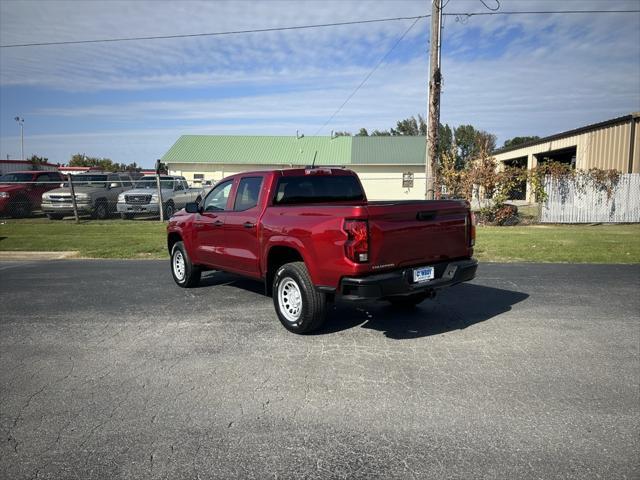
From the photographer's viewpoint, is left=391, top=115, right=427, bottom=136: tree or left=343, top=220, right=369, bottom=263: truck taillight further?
left=391, top=115, right=427, bottom=136: tree

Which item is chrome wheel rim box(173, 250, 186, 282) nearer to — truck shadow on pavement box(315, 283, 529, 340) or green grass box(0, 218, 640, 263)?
truck shadow on pavement box(315, 283, 529, 340)

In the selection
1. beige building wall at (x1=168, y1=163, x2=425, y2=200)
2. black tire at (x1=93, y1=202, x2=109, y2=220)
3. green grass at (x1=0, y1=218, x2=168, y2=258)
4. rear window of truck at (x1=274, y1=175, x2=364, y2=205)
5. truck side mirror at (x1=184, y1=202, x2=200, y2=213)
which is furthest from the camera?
beige building wall at (x1=168, y1=163, x2=425, y2=200)

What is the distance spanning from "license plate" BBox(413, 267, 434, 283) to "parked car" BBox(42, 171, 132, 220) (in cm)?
1874

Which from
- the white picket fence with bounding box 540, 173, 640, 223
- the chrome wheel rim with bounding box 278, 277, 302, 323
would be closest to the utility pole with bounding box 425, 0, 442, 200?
the white picket fence with bounding box 540, 173, 640, 223

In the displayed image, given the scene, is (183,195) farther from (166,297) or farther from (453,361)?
(453,361)

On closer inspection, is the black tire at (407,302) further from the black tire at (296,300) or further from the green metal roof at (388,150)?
the green metal roof at (388,150)

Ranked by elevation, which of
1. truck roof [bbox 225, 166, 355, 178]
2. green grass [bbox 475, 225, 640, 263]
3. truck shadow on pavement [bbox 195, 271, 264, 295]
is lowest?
truck shadow on pavement [bbox 195, 271, 264, 295]

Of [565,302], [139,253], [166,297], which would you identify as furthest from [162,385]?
[139,253]

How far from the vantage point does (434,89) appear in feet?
44.5

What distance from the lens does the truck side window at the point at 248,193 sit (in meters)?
6.49

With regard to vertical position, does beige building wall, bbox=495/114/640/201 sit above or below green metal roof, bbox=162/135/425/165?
below

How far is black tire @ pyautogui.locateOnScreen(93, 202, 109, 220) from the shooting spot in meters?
20.8

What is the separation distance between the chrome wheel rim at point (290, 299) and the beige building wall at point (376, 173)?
1277 inches

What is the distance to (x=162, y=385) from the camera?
420 cm
